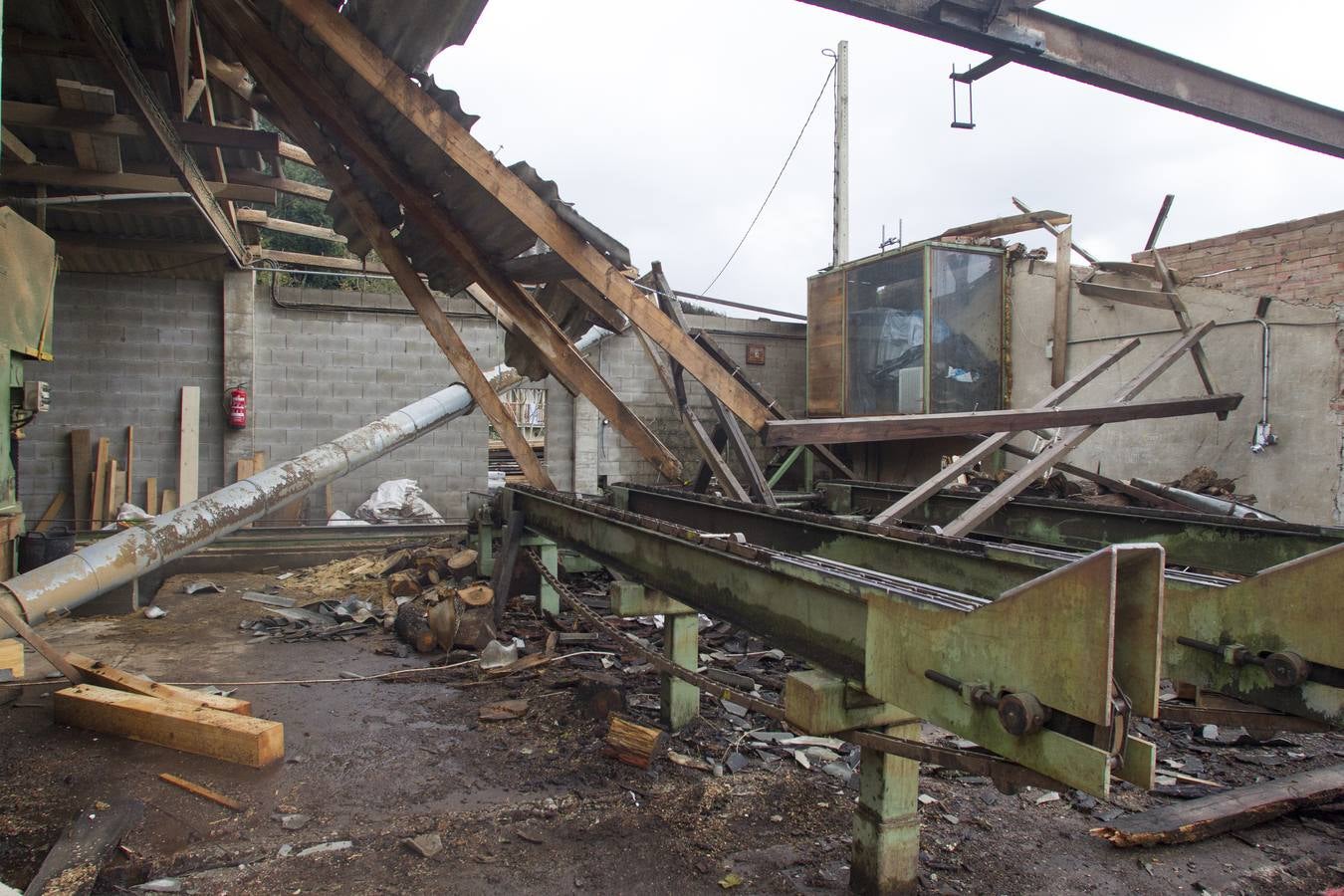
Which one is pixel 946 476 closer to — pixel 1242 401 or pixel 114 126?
pixel 1242 401

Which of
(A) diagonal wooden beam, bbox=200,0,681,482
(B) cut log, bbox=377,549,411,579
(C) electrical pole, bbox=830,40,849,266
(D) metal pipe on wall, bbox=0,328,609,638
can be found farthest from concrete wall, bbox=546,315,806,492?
(A) diagonal wooden beam, bbox=200,0,681,482

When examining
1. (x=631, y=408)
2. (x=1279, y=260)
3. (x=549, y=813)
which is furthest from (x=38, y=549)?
(x=1279, y=260)

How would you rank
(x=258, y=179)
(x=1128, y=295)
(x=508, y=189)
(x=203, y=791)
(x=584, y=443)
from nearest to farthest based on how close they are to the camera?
(x=203, y=791)
(x=508, y=189)
(x=258, y=179)
(x=1128, y=295)
(x=584, y=443)

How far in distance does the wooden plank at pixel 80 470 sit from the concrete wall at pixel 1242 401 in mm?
11208

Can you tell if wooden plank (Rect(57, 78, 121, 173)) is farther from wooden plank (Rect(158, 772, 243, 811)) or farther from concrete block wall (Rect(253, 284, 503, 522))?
wooden plank (Rect(158, 772, 243, 811))

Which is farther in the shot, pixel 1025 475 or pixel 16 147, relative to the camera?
pixel 16 147

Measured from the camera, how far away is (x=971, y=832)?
3.19 meters

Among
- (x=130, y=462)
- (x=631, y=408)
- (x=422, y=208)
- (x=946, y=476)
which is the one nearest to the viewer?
(x=422, y=208)

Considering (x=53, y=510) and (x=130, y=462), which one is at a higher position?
(x=130, y=462)

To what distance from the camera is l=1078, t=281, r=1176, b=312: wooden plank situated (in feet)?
23.2

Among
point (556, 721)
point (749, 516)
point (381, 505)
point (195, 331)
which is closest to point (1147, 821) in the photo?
point (749, 516)

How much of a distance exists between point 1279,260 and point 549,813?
24.4ft

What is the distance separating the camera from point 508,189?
345cm

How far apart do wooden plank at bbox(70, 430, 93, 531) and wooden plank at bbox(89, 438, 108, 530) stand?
0.26 ft
